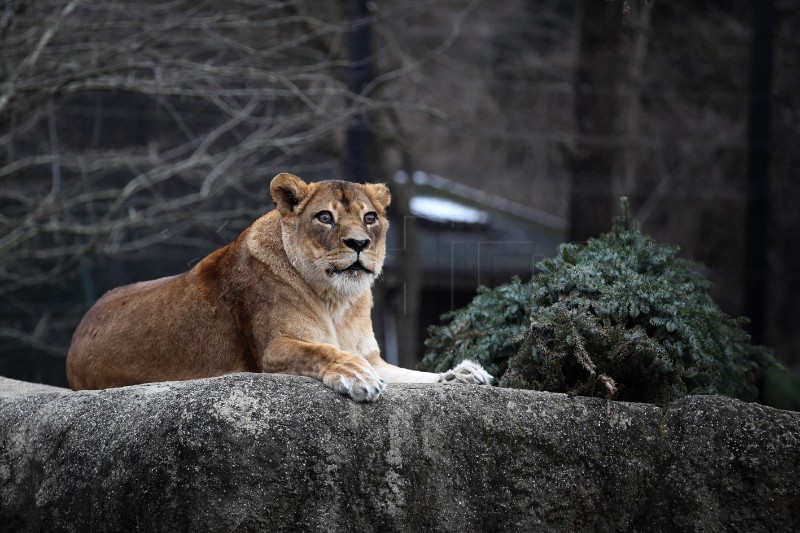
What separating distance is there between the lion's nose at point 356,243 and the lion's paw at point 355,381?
0.60 m

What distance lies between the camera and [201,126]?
9547 mm

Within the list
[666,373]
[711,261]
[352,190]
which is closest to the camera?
[666,373]

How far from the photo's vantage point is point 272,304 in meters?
4.30

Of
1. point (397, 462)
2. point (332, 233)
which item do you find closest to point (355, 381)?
point (397, 462)

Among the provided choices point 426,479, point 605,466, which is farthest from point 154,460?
point 605,466

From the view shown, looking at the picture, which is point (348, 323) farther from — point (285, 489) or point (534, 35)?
point (534, 35)

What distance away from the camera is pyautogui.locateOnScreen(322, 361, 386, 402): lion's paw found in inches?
141

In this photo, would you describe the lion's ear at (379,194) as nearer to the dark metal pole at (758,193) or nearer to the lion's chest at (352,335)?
the lion's chest at (352,335)

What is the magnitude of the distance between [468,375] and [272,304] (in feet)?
2.95

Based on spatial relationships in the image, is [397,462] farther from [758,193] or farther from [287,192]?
[758,193]

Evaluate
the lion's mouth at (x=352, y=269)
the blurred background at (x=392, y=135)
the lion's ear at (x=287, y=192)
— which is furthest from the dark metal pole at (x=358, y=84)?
the lion's mouth at (x=352, y=269)

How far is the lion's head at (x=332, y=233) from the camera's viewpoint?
4.22 metres

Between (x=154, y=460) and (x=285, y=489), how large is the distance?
46 cm

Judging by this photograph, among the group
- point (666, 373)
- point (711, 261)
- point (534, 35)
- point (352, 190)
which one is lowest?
point (711, 261)
